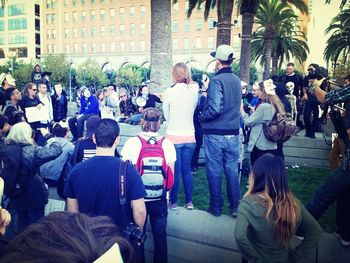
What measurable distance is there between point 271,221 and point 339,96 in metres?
1.67

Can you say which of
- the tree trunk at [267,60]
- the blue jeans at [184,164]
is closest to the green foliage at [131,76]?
the tree trunk at [267,60]

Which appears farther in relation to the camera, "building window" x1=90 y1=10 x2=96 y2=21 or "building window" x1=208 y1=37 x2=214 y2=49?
"building window" x1=90 y1=10 x2=96 y2=21

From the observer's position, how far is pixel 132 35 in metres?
79.6

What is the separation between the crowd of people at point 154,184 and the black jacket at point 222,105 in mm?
12

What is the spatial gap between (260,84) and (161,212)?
2.78 m

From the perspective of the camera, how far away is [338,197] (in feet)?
12.3

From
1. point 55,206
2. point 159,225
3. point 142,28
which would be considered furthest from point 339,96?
point 142,28

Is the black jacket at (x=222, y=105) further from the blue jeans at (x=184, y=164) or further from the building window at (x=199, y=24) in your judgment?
the building window at (x=199, y=24)

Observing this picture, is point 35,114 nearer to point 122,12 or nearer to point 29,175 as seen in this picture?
point 29,175

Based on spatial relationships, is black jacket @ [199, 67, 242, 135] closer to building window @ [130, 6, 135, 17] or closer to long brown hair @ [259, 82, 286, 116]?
long brown hair @ [259, 82, 286, 116]

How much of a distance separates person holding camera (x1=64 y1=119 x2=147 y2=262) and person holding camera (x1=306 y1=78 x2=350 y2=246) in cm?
184

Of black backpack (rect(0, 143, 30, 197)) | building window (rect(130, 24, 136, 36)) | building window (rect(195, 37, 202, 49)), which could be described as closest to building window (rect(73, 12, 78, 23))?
building window (rect(130, 24, 136, 36))

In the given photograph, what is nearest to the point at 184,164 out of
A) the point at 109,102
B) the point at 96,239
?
the point at 96,239

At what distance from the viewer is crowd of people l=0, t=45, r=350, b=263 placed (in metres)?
1.09
